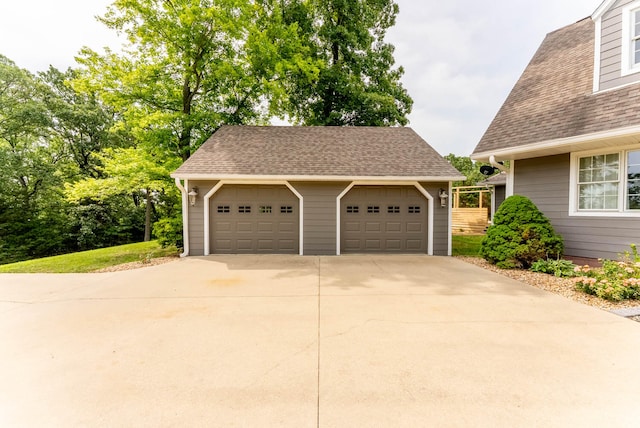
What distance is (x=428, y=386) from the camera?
2.28m

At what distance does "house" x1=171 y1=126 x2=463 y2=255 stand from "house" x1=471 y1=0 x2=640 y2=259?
74.5 inches

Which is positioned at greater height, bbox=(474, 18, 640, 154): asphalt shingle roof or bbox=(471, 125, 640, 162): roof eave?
bbox=(474, 18, 640, 154): asphalt shingle roof

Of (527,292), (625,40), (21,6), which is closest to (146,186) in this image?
(21,6)

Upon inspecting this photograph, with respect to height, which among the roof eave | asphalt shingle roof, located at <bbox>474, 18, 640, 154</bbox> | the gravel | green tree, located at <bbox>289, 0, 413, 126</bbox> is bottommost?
the gravel

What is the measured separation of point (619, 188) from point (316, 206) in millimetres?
6993

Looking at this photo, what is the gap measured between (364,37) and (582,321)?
15.8 metres

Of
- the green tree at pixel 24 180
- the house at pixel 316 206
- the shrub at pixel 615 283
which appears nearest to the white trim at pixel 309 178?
the house at pixel 316 206

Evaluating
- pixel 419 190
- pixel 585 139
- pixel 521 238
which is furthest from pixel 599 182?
pixel 419 190

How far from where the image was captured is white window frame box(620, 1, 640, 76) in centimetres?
573

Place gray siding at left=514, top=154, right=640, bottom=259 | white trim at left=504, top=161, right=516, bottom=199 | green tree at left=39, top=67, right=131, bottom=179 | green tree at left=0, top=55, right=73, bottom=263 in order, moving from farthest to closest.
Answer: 1. green tree at left=39, top=67, right=131, bottom=179
2. green tree at left=0, top=55, right=73, bottom=263
3. white trim at left=504, top=161, right=516, bottom=199
4. gray siding at left=514, top=154, right=640, bottom=259

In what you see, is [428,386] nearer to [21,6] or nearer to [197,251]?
[197,251]

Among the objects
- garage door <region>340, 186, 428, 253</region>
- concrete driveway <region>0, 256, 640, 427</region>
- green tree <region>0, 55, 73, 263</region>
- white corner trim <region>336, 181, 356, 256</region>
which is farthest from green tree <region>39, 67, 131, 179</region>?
concrete driveway <region>0, 256, 640, 427</region>

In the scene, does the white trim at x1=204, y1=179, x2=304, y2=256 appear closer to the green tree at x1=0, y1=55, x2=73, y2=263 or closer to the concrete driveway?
the concrete driveway

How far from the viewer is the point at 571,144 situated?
5.97 m
